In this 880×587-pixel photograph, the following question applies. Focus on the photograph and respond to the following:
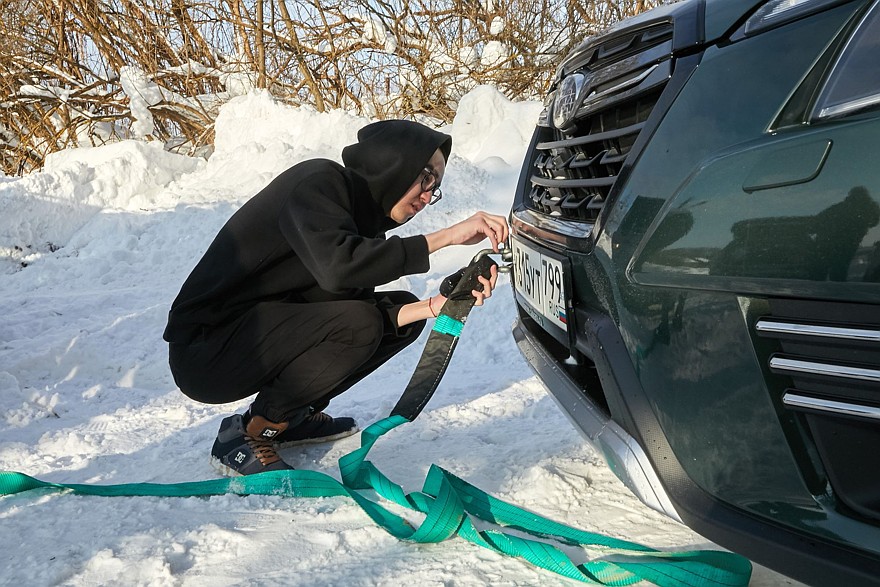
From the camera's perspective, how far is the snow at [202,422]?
6.37ft

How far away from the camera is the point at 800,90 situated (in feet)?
4.00

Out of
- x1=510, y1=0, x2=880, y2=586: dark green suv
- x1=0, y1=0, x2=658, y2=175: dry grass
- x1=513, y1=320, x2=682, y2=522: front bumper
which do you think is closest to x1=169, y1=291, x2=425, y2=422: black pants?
x1=513, y1=320, x2=682, y2=522: front bumper

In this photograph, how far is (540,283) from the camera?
195 centimetres

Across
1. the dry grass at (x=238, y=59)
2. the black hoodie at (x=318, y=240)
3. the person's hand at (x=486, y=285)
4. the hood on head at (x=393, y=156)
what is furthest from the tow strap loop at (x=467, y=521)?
the dry grass at (x=238, y=59)

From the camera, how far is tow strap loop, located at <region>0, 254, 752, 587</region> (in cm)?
163

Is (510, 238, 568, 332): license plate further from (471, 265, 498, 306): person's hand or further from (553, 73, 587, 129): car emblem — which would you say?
(553, 73, 587, 129): car emblem

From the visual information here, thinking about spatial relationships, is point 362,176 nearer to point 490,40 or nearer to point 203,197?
point 203,197

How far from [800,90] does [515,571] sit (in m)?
1.21

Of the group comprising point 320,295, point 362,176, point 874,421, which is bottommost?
point 320,295

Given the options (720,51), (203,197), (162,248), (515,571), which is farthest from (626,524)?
(203,197)

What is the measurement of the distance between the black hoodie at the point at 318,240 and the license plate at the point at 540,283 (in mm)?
354

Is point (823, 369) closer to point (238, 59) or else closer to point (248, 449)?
point (248, 449)

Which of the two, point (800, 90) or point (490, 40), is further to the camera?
point (490, 40)

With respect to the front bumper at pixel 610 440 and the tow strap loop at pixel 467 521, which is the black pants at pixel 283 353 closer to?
the tow strap loop at pixel 467 521
